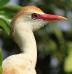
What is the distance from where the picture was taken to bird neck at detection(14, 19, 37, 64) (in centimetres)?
172

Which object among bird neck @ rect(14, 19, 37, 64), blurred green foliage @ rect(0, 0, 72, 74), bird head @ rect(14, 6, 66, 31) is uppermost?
bird head @ rect(14, 6, 66, 31)

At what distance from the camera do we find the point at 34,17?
1781 millimetres

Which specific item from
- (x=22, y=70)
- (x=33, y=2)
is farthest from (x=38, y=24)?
(x=33, y=2)

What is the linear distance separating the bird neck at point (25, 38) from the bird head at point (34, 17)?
2 centimetres

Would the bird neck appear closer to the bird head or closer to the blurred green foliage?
the bird head

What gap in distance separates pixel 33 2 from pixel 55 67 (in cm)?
50

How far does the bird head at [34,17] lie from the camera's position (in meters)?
1.74

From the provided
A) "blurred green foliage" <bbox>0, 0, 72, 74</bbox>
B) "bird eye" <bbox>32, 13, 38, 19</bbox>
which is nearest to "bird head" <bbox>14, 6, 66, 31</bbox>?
"bird eye" <bbox>32, 13, 38, 19</bbox>

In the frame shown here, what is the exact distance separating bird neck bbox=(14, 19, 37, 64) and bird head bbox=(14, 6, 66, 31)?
20 mm

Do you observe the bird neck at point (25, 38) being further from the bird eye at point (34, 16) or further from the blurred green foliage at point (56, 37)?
the blurred green foliage at point (56, 37)

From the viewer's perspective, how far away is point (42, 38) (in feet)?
10.6

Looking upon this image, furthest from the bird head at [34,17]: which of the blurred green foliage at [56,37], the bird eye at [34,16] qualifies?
the blurred green foliage at [56,37]

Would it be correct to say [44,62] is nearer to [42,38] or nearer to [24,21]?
[42,38]

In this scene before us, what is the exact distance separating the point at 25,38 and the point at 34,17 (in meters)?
0.09
